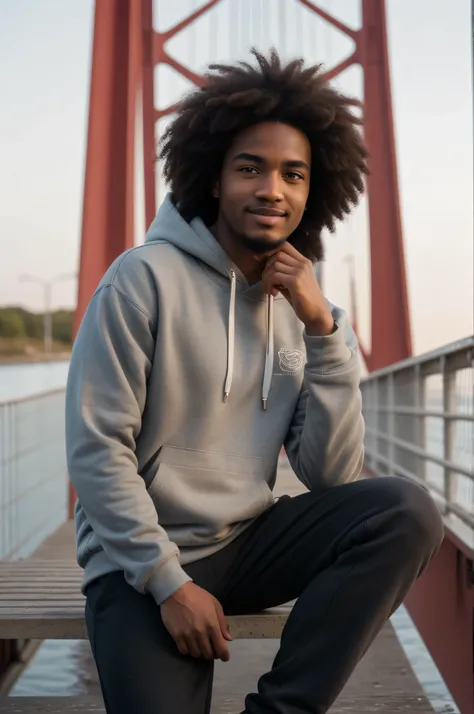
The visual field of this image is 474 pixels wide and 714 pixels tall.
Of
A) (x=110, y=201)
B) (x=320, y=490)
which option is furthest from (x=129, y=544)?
(x=110, y=201)

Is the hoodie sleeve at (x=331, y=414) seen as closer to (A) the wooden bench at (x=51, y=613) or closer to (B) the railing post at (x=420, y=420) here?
(A) the wooden bench at (x=51, y=613)

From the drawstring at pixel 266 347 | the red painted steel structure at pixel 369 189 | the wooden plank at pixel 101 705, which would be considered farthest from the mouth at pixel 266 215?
the wooden plank at pixel 101 705

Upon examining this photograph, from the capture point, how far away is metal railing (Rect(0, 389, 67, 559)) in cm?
408

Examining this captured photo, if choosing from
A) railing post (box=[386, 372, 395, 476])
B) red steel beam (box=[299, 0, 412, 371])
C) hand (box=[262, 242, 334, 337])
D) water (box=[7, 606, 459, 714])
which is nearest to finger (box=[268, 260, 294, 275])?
hand (box=[262, 242, 334, 337])

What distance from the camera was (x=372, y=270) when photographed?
8305 mm

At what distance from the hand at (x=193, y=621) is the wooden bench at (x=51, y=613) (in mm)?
245

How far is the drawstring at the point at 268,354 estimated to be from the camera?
198cm

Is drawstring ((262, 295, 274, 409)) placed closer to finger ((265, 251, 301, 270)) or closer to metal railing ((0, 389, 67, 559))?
finger ((265, 251, 301, 270))

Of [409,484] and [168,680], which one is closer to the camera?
[168,680]

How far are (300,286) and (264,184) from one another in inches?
7.8

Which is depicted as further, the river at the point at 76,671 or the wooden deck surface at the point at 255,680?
the river at the point at 76,671

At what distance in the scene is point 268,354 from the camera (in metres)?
2.00

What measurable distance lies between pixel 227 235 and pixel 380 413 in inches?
197

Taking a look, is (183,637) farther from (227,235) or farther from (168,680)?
(227,235)
